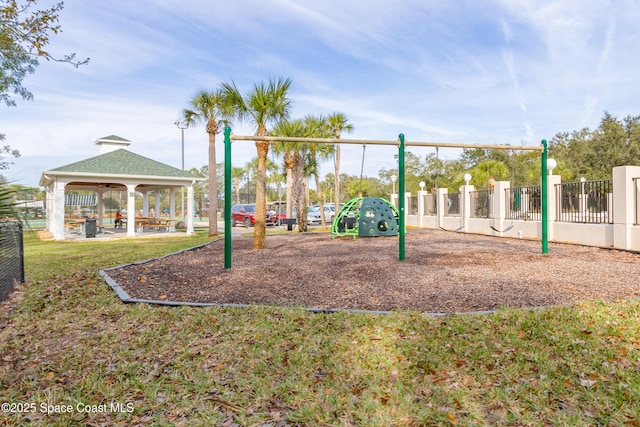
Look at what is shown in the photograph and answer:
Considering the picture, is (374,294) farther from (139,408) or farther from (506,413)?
(139,408)

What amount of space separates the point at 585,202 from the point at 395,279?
8.59 metres

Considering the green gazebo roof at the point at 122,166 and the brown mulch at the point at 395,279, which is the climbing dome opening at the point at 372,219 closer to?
the brown mulch at the point at 395,279

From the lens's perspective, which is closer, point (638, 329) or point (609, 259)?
point (638, 329)

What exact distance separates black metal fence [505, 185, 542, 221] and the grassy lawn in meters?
10.5

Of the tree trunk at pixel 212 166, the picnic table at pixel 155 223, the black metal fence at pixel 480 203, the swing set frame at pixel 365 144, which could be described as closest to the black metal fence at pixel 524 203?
the black metal fence at pixel 480 203

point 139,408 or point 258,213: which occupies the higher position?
point 258,213

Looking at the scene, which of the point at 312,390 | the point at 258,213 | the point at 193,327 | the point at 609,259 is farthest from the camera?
the point at 258,213

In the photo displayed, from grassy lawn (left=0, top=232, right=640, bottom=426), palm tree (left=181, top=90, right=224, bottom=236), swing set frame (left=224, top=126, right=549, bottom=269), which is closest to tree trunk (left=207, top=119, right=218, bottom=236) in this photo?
palm tree (left=181, top=90, right=224, bottom=236)

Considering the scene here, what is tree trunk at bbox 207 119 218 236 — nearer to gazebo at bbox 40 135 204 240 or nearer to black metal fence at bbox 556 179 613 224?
gazebo at bbox 40 135 204 240

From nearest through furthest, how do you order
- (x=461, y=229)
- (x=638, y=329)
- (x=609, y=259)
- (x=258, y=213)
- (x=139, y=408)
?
(x=139, y=408) < (x=638, y=329) < (x=609, y=259) < (x=258, y=213) < (x=461, y=229)

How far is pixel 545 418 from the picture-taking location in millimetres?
2760

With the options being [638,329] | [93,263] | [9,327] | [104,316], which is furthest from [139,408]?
[93,263]

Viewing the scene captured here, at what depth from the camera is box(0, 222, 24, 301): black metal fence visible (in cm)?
627

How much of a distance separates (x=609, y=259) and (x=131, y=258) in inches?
439
